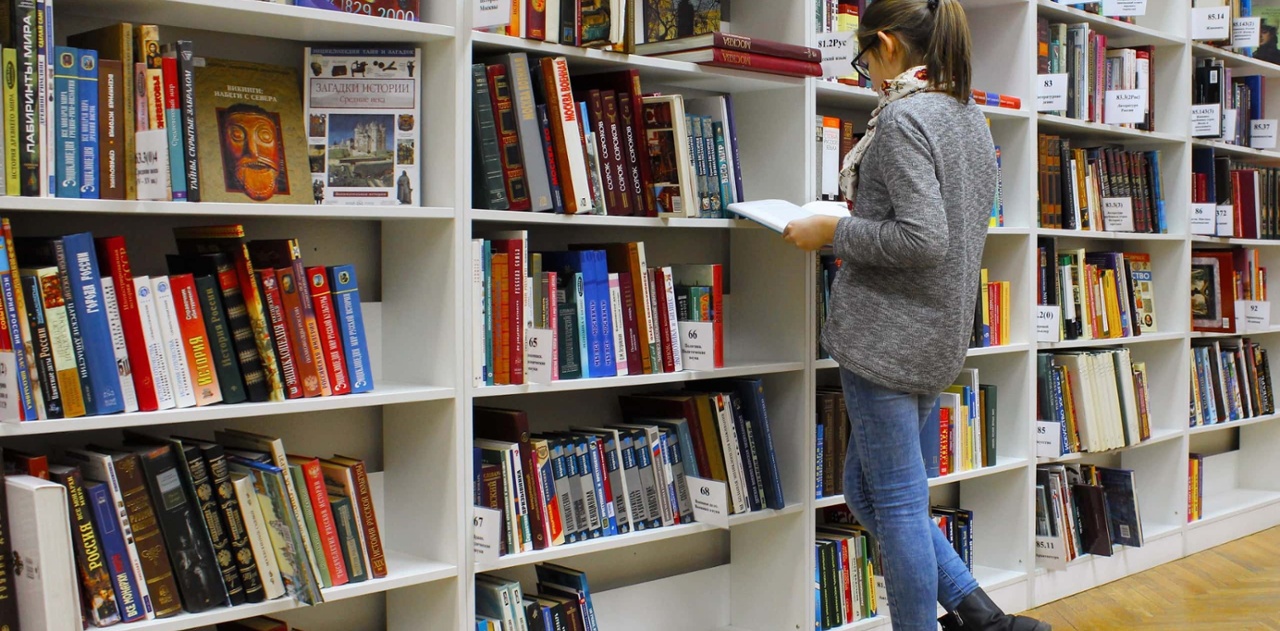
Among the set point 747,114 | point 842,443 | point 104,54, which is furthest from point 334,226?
point 842,443

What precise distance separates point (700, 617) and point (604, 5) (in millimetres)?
1484

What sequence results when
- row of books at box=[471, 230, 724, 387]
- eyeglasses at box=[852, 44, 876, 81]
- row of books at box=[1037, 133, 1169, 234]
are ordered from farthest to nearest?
row of books at box=[1037, 133, 1169, 234], eyeglasses at box=[852, 44, 876, 81], row of books at box=[471, 230, 724, 387]

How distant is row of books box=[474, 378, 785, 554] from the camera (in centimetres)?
222

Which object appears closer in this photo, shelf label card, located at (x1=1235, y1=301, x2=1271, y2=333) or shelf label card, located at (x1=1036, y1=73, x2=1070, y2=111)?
shelf label card, located at (x1=1036, y1=73, x2=1070, y2=111)

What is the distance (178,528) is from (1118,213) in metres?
2.98

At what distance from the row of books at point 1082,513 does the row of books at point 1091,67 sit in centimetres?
110

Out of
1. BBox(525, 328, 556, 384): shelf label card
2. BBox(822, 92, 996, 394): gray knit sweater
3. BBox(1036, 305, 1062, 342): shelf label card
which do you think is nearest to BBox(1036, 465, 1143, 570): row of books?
BBox(1036, 305, 1062, 342): shelf label card

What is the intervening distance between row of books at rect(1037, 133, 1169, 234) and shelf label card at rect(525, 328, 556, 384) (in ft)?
6.08

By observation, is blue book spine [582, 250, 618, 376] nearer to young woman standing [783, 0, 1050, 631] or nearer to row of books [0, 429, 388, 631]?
young woman standing [783, 0, 1050, 631]

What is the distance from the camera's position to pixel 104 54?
5.75 feet

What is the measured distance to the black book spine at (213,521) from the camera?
180cm

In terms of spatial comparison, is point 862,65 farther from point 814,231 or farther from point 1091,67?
point 1091,67

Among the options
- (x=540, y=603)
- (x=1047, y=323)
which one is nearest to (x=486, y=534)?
(x=540, y=603)

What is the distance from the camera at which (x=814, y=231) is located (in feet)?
7.35
